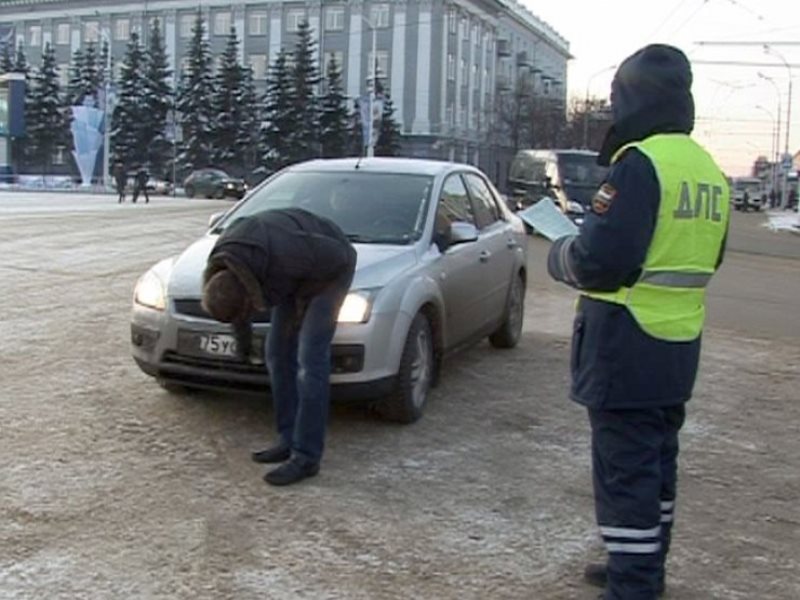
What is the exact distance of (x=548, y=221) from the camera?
13.0ft

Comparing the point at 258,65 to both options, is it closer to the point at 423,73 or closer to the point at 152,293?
the point at 423,73

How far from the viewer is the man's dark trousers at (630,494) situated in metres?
3.31

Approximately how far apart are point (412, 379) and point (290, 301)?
1.23 meters

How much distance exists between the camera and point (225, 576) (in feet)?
12.4

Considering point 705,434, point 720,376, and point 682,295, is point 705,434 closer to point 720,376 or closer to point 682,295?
point 720,376

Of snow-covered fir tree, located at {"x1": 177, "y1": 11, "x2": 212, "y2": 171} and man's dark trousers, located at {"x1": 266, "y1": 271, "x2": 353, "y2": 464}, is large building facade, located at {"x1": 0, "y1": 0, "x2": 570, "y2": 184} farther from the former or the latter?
man's dark trousers, located at {"x1": 266, "y1": 271, "x2": 353, "y2": 464}

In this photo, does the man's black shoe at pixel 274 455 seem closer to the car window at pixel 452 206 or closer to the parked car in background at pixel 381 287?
the parked car in background at pixel 381 287

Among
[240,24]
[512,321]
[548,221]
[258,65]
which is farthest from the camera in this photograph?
[240,24]

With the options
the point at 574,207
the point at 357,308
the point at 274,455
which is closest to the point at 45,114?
the point at 574,207

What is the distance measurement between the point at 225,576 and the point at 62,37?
98.5 metres

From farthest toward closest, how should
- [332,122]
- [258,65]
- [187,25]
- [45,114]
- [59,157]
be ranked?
[187,25] → [258,65] → [59,157] → [45,114] → [332,122]

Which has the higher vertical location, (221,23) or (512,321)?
(221,23)

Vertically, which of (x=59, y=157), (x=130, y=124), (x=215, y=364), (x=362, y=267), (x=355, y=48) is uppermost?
(x=355, y=48)

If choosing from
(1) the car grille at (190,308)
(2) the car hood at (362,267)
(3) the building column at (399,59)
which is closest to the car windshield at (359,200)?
(2) the car hood at (362,267)
